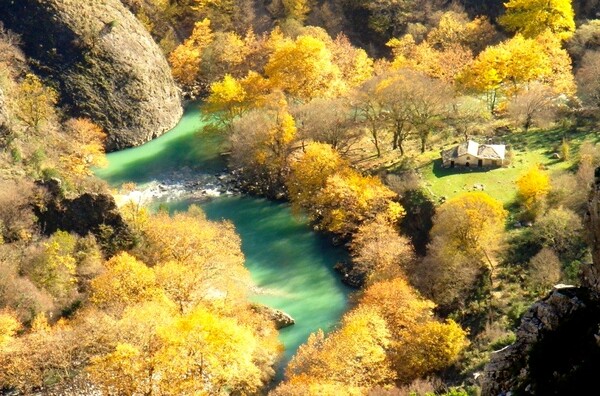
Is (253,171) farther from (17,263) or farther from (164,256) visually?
(17,263)

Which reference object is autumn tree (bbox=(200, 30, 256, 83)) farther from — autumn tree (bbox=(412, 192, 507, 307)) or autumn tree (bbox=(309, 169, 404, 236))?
autumn tree (bbox=(412, 192, 507, 307))

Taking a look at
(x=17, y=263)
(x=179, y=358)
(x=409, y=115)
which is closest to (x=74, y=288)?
(x=17, y=263)

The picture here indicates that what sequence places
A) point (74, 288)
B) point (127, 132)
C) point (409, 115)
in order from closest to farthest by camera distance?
point (74, 288)
point (409, 115)
point (127, 132)

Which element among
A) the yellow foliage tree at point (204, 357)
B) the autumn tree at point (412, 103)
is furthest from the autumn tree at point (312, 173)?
the yellow foliage tree at point (204, 357)

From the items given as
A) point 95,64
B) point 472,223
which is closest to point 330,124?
point 472,223

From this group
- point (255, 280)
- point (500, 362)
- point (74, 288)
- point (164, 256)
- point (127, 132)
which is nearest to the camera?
point (500, 362)

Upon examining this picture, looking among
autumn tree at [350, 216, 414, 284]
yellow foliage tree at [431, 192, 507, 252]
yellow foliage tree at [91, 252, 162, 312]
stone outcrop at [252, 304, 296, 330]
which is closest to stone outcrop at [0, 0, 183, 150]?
yellow foliage tree at [91, 252, 162, 312]

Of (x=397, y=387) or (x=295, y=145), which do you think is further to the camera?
(x=295, y=145)

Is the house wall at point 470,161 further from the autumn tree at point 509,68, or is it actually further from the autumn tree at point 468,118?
the autumn tree at point 509,68
